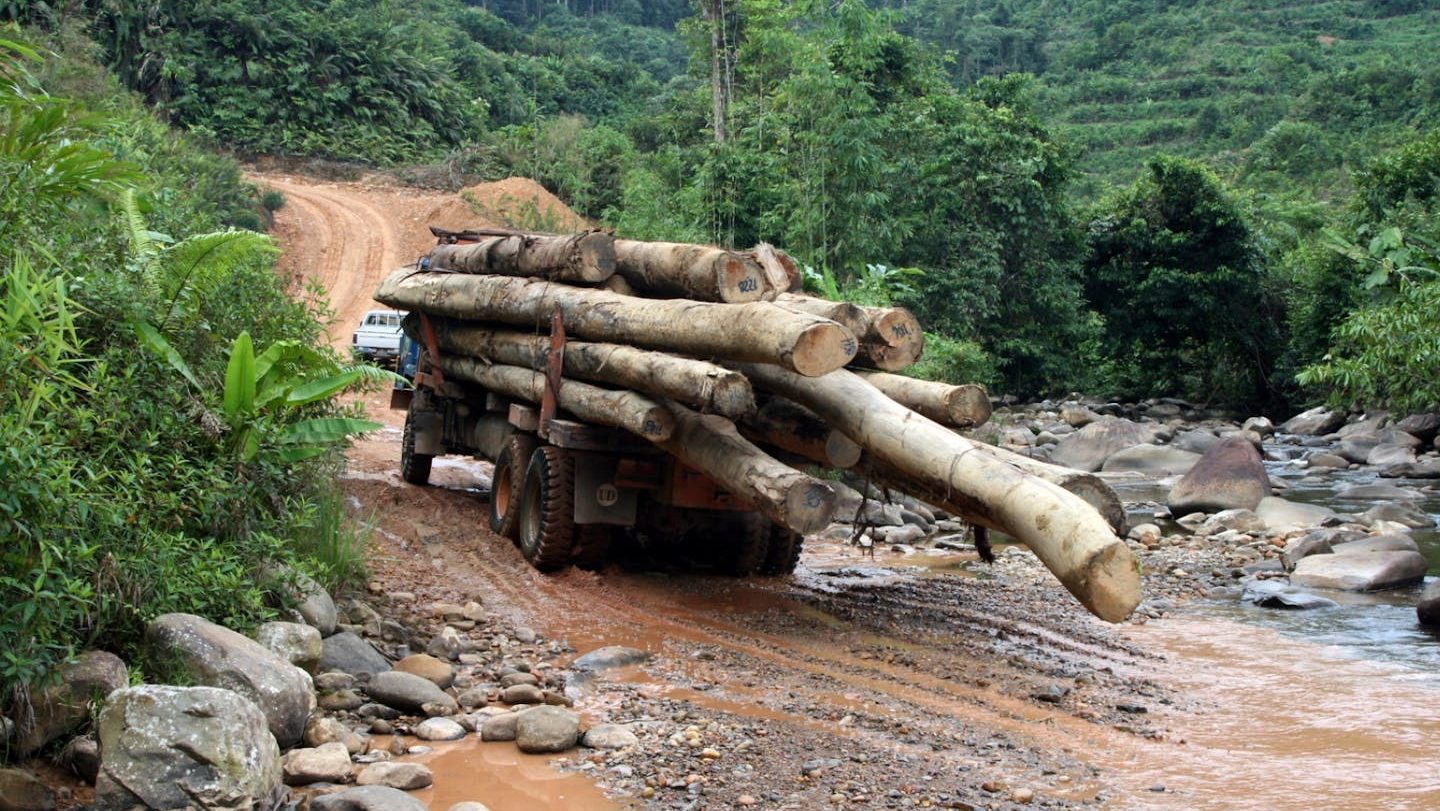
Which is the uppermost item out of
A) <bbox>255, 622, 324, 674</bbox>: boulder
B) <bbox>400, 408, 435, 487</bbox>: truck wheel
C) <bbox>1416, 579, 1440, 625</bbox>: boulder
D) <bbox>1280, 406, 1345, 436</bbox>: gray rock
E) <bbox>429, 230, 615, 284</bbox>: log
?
<bbox>429, 230, 615, 284</bbox>: log

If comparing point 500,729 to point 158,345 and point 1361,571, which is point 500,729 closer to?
point 158,345

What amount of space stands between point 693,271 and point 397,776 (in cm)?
432

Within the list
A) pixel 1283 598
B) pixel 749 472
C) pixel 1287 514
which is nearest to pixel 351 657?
pixel 749 472

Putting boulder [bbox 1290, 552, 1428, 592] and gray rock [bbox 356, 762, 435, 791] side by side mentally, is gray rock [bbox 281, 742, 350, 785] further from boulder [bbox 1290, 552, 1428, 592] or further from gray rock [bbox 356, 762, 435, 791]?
boulder [bbox 1290, 552, 1428, 592]

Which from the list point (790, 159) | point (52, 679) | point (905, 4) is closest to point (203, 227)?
point (52, 679)

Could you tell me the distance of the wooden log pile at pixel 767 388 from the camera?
7066mm

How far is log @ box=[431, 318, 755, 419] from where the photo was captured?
802 cm

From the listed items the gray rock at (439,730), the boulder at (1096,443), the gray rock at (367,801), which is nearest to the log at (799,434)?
the gray rock at (439,730)

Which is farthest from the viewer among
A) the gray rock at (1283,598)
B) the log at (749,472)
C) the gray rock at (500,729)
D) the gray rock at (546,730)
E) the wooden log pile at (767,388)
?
the gray rock at (1283,598)

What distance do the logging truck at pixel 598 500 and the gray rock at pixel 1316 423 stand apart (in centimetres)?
1976

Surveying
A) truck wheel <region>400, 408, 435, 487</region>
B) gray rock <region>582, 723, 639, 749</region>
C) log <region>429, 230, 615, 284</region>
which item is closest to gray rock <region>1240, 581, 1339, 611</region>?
log <region>429, 230, 615, 284</region>

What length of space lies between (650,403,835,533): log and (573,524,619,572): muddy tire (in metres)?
1.27

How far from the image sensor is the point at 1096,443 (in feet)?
75.4

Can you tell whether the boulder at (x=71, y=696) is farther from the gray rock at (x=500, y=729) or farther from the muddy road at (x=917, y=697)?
the gray rock at (x=500, y=729)
